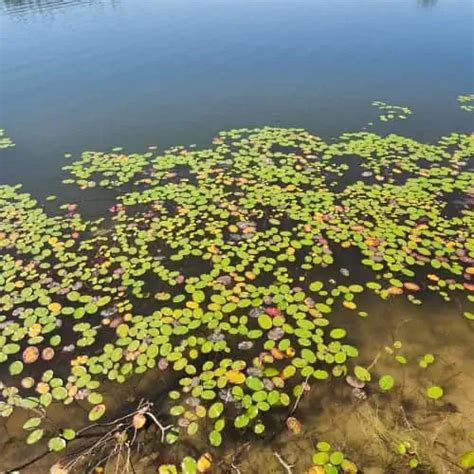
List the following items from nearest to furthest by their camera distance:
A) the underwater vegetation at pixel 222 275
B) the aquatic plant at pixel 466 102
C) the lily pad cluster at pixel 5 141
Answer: the underwater vegetation at pixel 222 275 → the lily pad cluster at pixel 5 141 → the aquatic plant at pixel 466 102

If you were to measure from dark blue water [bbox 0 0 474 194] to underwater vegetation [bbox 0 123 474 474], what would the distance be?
51.1 inches

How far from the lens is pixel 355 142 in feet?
26.8

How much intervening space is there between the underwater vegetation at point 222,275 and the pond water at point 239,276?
26 millimetres

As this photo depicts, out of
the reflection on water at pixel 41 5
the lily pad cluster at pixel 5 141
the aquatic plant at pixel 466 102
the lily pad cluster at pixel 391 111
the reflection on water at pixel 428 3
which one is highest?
the reflection on water at pixel 41 5

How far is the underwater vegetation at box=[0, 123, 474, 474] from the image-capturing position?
12.5 feet

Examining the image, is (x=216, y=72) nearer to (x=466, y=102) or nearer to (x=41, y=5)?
(x=466, y=102)

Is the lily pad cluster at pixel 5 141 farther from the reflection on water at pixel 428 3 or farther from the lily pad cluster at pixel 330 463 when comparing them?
the reflection on water at pixel 428 3

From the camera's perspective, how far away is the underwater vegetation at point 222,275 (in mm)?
3805

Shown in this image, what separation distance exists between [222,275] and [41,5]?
2234 cm

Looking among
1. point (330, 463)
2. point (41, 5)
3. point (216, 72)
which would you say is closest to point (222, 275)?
point (330, 463)

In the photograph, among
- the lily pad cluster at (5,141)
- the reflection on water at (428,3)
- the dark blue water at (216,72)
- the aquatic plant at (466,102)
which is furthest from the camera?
the reflection on water at (428,3)

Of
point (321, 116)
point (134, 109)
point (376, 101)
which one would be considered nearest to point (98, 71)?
point (134, 109)

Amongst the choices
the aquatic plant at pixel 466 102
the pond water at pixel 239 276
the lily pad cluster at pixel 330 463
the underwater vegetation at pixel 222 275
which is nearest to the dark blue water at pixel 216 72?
the pond water at pixel 239 276

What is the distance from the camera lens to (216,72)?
1235cm
